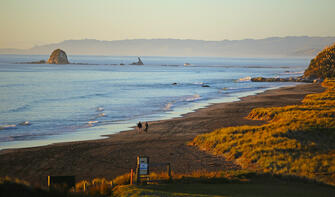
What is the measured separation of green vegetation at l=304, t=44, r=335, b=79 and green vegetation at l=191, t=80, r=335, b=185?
66.2m

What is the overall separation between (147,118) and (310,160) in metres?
20.0

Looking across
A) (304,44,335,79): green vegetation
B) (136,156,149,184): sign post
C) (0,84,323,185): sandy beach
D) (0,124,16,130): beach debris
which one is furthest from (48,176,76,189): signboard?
(304,44,335,79): green vegetation

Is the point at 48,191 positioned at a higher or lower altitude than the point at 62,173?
higher

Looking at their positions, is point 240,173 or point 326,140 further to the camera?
point 326,140

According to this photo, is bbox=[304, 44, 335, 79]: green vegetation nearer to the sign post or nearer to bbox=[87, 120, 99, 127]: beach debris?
bbox=[87, 120, 99, 127]: beach debris

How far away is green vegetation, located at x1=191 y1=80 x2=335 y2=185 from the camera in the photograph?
655 inches

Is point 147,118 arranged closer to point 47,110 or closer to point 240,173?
point 47,110

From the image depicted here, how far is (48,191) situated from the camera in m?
11.7

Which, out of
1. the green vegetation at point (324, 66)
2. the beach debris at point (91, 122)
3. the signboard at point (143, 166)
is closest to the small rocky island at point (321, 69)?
the green vegetation at point (324, 66)

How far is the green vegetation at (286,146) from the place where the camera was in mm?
16625

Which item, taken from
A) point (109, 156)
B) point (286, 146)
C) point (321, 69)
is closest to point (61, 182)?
point (109, 156)

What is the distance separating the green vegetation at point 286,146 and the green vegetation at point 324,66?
66.2m

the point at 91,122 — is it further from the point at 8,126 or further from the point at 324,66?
the point at 324,66

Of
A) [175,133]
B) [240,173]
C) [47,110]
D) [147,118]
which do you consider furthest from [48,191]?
[47,110]
